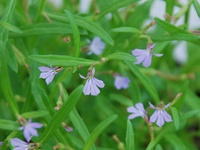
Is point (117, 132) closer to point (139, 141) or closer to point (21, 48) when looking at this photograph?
point (139, 141)

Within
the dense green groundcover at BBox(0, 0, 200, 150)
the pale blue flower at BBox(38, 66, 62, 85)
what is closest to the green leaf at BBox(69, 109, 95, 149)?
the dense green groundcover at BBox(0, 0, 200, 150)

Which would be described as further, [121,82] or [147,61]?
[121,82]

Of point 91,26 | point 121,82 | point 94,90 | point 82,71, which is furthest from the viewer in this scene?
point 82,71

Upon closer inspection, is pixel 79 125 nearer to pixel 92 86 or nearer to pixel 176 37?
pixel 92 86

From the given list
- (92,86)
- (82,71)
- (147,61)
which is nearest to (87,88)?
(92,86)

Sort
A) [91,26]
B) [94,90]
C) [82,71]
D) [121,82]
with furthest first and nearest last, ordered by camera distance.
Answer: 1. [82,71]
2. [121,82]
3. [91,26]
4. [94,90]

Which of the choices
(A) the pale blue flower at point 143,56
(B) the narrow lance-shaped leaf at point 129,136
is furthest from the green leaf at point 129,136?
(A) the pale blue flower at point 143,56

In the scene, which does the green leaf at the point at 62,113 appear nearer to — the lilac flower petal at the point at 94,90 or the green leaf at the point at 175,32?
the lilac flower petal at the point at 94,90

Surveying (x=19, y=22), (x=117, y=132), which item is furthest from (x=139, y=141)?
(x=19, y=22)
